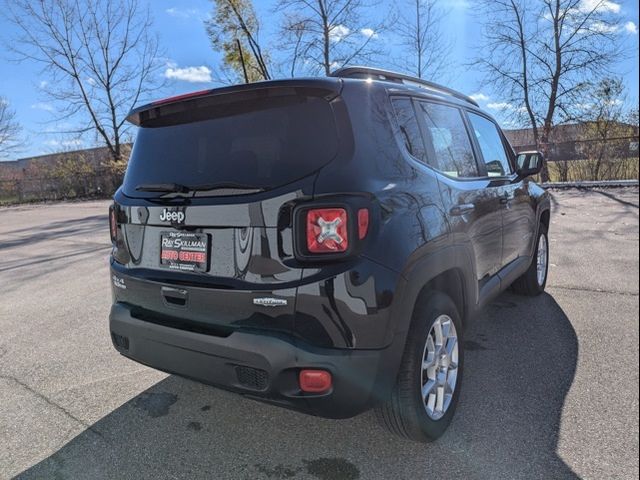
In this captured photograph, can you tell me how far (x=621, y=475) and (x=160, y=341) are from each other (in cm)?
229

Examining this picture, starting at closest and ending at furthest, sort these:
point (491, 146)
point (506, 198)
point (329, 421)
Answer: point (329, 421)
point (506, 198)
point (491, 146)

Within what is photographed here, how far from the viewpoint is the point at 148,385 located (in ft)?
10.3

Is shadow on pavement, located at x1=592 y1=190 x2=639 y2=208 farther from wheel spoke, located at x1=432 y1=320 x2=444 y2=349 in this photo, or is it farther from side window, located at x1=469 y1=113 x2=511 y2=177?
wheel spoke, located at x1=432 y1=320 x2=444 y2=349

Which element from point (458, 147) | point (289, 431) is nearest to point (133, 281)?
point (289, 431)

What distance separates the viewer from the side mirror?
4.07 meters

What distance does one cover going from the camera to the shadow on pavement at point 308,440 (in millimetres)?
2221

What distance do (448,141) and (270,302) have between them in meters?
1.68

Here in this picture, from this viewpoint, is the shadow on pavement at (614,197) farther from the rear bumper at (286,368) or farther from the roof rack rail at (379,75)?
the rear bumper at (286,368)

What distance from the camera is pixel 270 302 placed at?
6.47ft

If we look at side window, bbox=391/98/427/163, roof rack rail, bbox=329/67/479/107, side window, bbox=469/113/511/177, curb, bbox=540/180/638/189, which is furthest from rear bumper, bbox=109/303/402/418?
curb, bbox=540/180/638/189

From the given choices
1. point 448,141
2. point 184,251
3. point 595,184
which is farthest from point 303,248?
point 595,184

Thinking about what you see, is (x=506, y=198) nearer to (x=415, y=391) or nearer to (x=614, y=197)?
(x=415, y=391)

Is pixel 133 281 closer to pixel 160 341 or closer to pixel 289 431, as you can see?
pixel 160 341

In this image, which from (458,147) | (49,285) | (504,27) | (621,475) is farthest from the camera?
(504,27)
